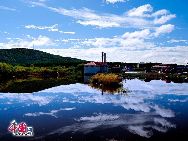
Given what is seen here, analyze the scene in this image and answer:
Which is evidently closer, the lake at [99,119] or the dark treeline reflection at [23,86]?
the lake at [99,119]

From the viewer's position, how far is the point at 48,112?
25.5 m

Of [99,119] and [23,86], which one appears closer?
[99,119]

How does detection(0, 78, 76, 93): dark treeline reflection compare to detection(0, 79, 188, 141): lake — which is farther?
detection(0, 78, 76, 93): dark treeline reflection

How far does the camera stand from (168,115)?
81.4ft

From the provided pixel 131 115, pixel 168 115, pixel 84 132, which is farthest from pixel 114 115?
pixel 84 132

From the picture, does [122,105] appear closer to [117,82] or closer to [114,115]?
[114,115]

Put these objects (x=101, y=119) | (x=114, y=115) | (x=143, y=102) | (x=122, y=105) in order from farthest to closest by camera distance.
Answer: (x=143, y=102), (x=122, y=105), (x=114, y=115), (x=101, y=119)

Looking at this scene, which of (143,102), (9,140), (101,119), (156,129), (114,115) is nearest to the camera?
(9,140)

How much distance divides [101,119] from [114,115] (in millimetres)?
1901

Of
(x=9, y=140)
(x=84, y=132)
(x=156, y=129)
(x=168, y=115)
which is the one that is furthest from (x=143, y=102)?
(x=9, y=140)

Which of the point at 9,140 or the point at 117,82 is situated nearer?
the point at 9,140

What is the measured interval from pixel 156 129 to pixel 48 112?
941cm

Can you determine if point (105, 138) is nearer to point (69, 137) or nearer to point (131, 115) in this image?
point (69, 137)

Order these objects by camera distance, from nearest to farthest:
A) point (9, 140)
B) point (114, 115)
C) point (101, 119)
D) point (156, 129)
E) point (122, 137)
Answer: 1. point (9, 140)
2. point (122, 137)
3. point (156, 129)
4. point (101, 119)
5. point (114, 115)
